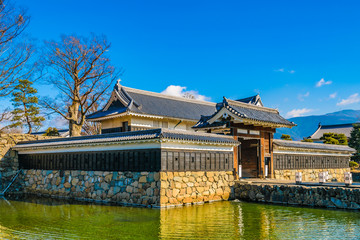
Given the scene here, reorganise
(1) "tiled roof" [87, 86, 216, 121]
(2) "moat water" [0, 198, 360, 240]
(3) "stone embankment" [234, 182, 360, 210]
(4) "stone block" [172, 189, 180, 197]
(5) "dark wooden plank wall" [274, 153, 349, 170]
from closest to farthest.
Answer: (2) "moat water" [0, 198, 360, 240], (3) "stone embankment" [234, 182, 360, 210], (4) "stone block" [172, 189, 180, 197], (5) "dark wooden plank wall" [274, 153, 349, 170], (1) "tiled roof" [87, 86, 216, 121]

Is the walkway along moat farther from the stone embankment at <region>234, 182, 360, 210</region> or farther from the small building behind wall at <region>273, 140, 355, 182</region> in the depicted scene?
the small building behind wall at <region>273, 140, 355, 182</region>

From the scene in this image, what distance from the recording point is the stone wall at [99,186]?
54.9ft

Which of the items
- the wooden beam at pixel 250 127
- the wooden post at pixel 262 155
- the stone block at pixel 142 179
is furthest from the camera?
the wooden post at pixel 262 155

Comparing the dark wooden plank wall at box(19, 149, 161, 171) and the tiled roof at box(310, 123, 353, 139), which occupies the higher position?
the tiled roof at box(310, 123, 353, 139)

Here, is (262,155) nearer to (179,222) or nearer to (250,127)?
(250,127)

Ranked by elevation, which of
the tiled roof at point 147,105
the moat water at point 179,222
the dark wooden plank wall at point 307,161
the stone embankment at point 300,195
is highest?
the tiled roof at point 147,105

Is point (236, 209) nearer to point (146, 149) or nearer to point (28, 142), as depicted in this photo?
point (146, 149)

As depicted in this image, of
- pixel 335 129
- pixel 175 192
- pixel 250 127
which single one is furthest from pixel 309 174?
pixel 335 129

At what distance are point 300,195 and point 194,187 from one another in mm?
5279

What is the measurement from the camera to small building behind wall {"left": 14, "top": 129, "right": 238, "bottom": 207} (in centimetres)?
1658

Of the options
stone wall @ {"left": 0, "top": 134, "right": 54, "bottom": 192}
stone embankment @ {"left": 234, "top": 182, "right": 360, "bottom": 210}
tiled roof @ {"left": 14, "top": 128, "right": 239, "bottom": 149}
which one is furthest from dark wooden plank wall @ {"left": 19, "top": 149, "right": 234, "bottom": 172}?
stone wall @ {"left": 0, "top": 134, "right": 54, "bottom": 192}

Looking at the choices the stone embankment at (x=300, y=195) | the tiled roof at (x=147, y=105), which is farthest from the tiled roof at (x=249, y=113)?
the tiled roof at (x=147, y=105)

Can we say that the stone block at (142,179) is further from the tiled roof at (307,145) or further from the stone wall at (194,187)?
the tiled roof at (307,145)

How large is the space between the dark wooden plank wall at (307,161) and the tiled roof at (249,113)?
2.94m
